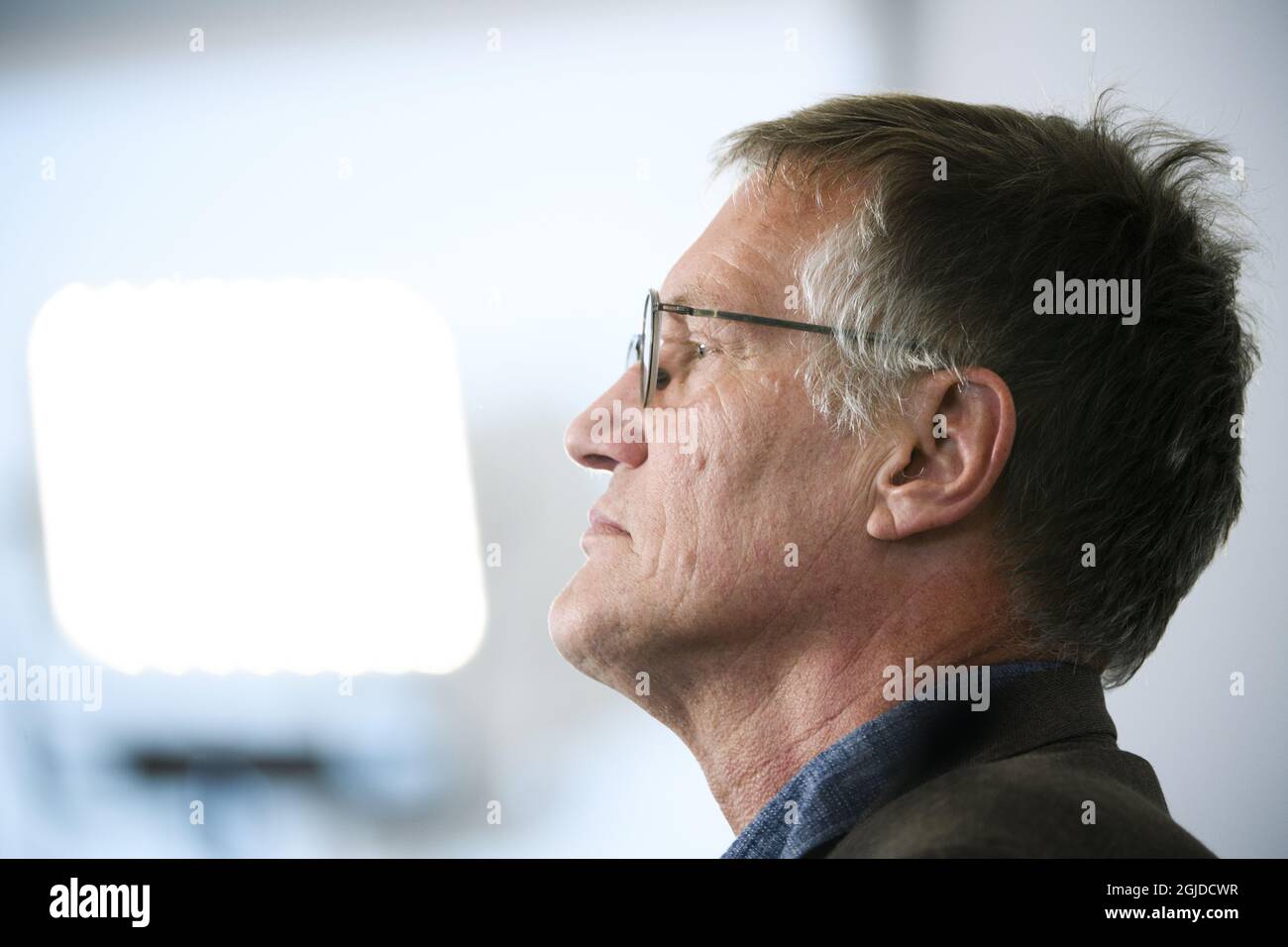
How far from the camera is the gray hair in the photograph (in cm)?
92

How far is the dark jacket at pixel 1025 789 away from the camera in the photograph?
2.07 feet

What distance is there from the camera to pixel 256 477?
2.40m

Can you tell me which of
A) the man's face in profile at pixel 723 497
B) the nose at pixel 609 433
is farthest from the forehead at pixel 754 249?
the nose at pixel 609 433

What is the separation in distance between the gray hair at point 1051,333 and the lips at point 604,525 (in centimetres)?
21

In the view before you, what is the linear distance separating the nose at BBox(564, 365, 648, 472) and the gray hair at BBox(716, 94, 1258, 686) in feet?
0.58

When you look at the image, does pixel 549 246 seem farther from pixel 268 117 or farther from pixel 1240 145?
pixel 1240 145

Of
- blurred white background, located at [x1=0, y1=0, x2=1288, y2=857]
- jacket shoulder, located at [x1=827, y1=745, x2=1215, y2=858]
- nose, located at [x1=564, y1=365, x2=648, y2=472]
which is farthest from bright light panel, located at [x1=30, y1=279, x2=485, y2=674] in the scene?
jacket shoulder, located at [x1=827, y1=745, x2=1215, y2=858]

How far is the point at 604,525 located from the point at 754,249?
30cm

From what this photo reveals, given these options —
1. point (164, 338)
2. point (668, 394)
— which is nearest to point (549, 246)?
point (164, 338)

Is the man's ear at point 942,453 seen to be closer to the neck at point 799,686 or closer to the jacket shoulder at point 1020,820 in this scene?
the neck at point 799,686

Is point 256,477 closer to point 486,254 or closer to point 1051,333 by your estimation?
point 486,254

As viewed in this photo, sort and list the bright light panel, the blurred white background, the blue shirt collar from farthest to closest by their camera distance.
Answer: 1. the bright light panel
2. the blurred white background
3. the blue shirt collar

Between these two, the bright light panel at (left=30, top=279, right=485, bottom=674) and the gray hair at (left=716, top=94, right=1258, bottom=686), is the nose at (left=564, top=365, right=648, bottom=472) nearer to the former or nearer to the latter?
the gray hair at (left=716, top=94, right=1258, bottom=686)

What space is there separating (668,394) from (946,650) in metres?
0.34
